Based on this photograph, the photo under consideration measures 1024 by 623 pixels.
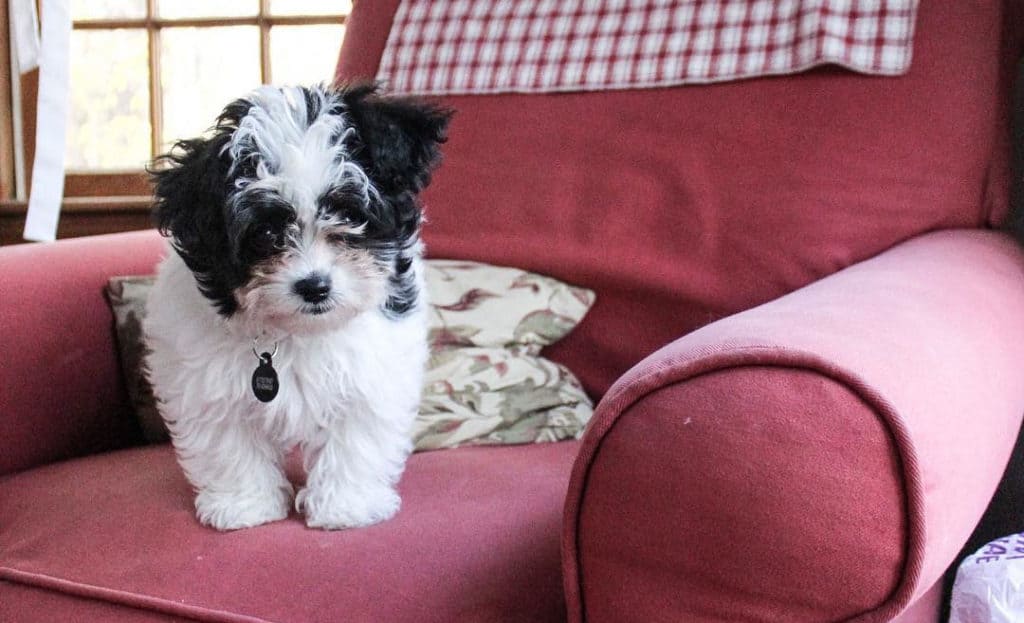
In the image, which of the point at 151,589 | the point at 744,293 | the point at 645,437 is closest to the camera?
the point at 645,437

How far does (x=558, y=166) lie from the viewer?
2.00 m

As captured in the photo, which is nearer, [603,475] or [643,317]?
[603,475]

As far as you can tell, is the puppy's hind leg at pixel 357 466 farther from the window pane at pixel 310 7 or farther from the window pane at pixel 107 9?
the window pane at pixel 107 9

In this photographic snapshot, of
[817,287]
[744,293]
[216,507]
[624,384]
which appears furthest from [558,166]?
[624,384]

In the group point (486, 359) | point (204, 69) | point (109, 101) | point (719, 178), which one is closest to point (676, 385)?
point (486, 359)

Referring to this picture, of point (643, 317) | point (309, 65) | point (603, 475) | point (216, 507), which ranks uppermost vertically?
point (309, 65)

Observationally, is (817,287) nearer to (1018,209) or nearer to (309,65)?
(1018,209)

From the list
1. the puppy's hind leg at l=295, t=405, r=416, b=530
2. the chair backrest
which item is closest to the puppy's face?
the puppy's hind leg at l=295, t=405, r=416, b=530

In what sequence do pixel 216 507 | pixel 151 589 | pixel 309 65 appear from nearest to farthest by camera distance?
1. pixel 151 589
2. pixel 216 507
3. pixel 309 65

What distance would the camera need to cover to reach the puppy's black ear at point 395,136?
1353mm

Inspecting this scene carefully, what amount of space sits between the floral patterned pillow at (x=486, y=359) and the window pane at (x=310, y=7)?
1.19 metres

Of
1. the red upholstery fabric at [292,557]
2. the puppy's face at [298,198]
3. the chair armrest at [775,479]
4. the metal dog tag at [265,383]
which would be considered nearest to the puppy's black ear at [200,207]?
the puppy's face at [298,198]

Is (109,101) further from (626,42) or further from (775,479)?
(775,479)

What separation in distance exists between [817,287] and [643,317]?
2.06 ft
